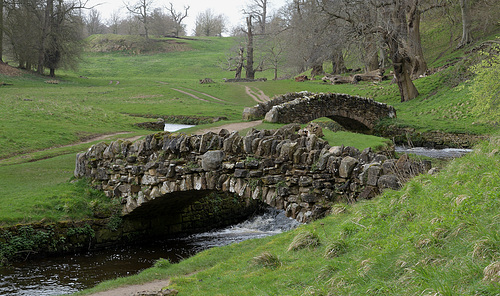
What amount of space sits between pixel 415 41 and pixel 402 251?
110ft

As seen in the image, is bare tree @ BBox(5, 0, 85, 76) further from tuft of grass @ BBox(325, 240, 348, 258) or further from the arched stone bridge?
tuft of grass @ BBox(325, 240, 348, 258)

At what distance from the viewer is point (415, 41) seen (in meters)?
35.2

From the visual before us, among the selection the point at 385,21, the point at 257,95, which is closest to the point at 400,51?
the point at 385,21

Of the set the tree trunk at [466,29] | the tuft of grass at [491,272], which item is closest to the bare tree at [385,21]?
the tree trunk at [466,29]

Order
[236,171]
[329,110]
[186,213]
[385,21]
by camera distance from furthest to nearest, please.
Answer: [385,21] < [329,110] < [186,213] < [236,171]

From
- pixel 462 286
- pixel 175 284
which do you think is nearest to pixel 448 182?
pixel 462 286

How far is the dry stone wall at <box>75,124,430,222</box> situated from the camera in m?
9.12

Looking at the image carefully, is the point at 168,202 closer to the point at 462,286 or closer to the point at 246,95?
the point at 462,286

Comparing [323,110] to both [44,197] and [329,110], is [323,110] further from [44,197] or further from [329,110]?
[44,197]

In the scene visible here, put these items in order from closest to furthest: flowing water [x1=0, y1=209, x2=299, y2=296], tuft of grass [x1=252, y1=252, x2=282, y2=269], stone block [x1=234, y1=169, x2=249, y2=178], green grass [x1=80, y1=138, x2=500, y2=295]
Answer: green grass [x1=80, y1=138, x2=500, y2=295] < tuft of grass [x1=252, y1=252, x2=282, y2=269] < flowing water [x1=0, y1=209, x2=299, y2=296] < stone block [x1=234, y1=169, x2=249, y2=178]

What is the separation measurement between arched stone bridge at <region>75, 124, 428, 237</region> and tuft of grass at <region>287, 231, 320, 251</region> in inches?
82.8

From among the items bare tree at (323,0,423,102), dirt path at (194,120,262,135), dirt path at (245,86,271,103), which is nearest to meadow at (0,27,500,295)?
dirt path at (194,120,262,135)

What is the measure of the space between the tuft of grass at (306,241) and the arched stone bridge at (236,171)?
210cm

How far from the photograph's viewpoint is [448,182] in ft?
22.1
